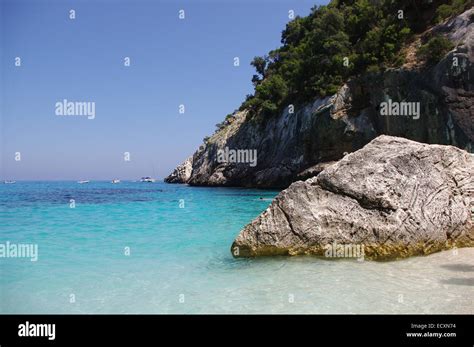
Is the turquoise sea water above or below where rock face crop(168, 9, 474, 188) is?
below

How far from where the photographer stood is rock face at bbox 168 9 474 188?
31.2 metres

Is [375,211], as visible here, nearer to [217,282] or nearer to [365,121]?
[217,282]

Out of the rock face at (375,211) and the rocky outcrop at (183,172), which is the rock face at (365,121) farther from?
the rocky outcrop at (183,172)

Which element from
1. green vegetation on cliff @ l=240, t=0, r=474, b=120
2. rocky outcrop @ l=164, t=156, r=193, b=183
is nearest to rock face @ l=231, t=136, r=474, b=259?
green vegetation on cliff @ l=240, t=0, r=474, b=120

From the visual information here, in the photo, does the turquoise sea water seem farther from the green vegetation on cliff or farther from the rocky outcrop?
the rocky outcrop

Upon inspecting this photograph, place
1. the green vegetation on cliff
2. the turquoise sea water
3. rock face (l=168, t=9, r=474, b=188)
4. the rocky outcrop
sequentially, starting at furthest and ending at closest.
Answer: the rocky outcrop, the green vegetation on cliff, rock face (l=168, t=9, r=474, b=188), the turquoise sea water

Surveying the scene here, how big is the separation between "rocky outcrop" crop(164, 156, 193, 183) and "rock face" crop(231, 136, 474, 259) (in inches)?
3676

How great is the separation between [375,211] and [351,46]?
4206 centimetres

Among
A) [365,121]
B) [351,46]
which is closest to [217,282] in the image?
[365,121]

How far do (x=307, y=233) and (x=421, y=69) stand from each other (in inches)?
1249

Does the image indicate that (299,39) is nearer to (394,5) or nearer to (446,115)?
(394,5)

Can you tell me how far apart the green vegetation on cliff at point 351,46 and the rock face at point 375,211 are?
1110 inches

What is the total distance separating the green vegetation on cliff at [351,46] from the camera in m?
38.6
